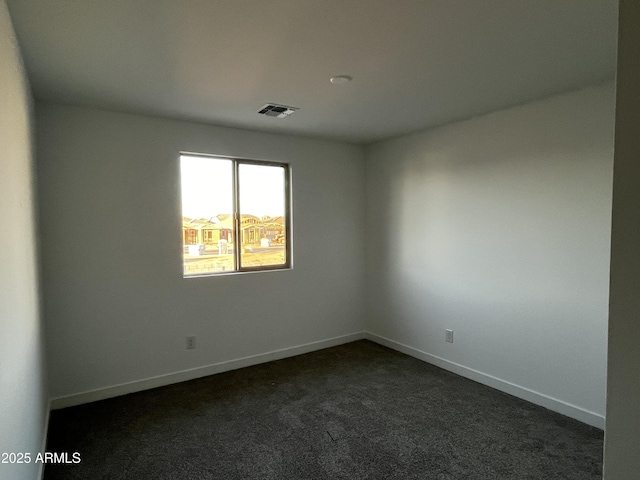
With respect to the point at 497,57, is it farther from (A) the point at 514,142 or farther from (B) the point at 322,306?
(B) the point at 322,306

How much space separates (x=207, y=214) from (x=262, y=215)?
1.99 ft

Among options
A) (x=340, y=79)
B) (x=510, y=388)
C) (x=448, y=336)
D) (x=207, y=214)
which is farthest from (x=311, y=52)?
(x=510, y=388)

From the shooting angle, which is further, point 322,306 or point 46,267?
point 322,306

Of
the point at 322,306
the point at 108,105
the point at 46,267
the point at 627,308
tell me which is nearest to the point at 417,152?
the point at 322,306

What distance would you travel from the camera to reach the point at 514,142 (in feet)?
10.1

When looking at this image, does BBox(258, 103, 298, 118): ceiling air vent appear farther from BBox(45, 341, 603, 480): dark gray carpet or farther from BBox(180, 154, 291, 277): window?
BBox(45, 341, 603, 480): dark gray carpet

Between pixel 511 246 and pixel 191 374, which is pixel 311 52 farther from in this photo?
pixel 191 374

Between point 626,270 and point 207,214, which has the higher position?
point 207,214

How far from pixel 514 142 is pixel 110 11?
9.69ft

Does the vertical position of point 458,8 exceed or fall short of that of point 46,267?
it exceeds it

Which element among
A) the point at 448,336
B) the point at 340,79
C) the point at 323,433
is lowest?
the point at 323,433

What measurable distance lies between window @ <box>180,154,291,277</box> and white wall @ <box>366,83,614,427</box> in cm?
130

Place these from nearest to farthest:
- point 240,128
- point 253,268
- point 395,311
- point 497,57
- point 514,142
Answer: point 497,57 → point 514,142 → point 240,128 → point 253,268 → point 395,311

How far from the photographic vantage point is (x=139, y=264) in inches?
128
